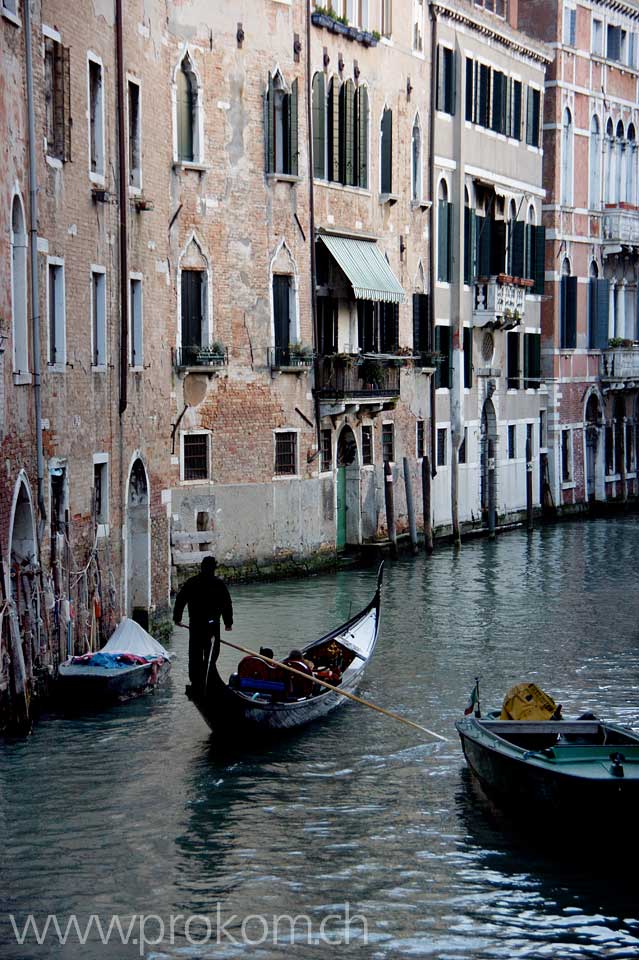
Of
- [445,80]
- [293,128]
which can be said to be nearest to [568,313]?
[445,80]

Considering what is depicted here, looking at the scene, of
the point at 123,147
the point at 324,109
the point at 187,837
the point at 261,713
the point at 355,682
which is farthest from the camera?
the point at 324,109

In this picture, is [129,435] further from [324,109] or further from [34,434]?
[324,109]

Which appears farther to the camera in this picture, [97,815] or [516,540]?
[516,540]

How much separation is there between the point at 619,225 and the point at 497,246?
7.01 metres

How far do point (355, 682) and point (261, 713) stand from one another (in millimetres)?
2316

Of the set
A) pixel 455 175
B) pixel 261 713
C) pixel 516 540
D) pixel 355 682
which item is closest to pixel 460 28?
pixel 455 175

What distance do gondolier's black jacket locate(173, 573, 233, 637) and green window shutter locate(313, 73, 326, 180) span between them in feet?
41.6

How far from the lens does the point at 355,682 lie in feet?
52.7

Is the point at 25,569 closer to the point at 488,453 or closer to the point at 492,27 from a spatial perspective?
the point at 488,453

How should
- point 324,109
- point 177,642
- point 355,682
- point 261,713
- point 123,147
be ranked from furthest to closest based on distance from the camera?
point 324,109, point 177,642, point 123,147, point 355,682, point 261,713

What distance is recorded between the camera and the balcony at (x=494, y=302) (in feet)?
105

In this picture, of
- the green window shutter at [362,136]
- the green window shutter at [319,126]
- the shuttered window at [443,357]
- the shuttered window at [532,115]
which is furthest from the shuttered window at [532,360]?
the green window shutter at [319,126]

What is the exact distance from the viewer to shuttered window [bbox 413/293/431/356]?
29.5m

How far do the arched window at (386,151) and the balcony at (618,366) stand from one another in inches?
468
